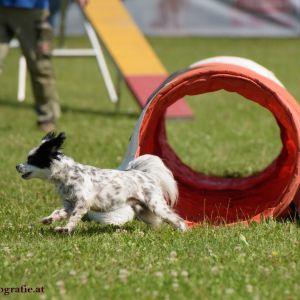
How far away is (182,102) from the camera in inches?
528

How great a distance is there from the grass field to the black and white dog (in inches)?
6.0

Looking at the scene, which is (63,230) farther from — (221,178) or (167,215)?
(221,178)

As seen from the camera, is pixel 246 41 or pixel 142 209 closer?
pixel 142 209

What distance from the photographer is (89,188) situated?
631 cm

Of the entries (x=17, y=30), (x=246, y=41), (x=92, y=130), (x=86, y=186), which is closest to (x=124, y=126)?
(x=92, y=130)

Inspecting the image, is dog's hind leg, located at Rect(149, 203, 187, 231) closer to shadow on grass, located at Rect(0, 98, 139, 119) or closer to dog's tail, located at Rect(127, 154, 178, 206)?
dog's tail, located at Rect(127, 154, 178, 206)

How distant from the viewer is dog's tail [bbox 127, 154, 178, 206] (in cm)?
655

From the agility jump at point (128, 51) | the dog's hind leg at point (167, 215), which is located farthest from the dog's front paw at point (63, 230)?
the agility jump at point (128, 51)

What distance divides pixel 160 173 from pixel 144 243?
746 millimetres

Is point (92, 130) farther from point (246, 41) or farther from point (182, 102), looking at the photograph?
point (246, 41)

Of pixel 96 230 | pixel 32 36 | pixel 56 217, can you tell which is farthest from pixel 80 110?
pixel 56 217

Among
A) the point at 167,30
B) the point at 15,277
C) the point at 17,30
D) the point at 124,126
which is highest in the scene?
the point at 15,277

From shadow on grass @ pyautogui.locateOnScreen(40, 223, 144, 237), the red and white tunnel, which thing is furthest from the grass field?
the red and white tunnel

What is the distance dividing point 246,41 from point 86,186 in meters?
19.8
